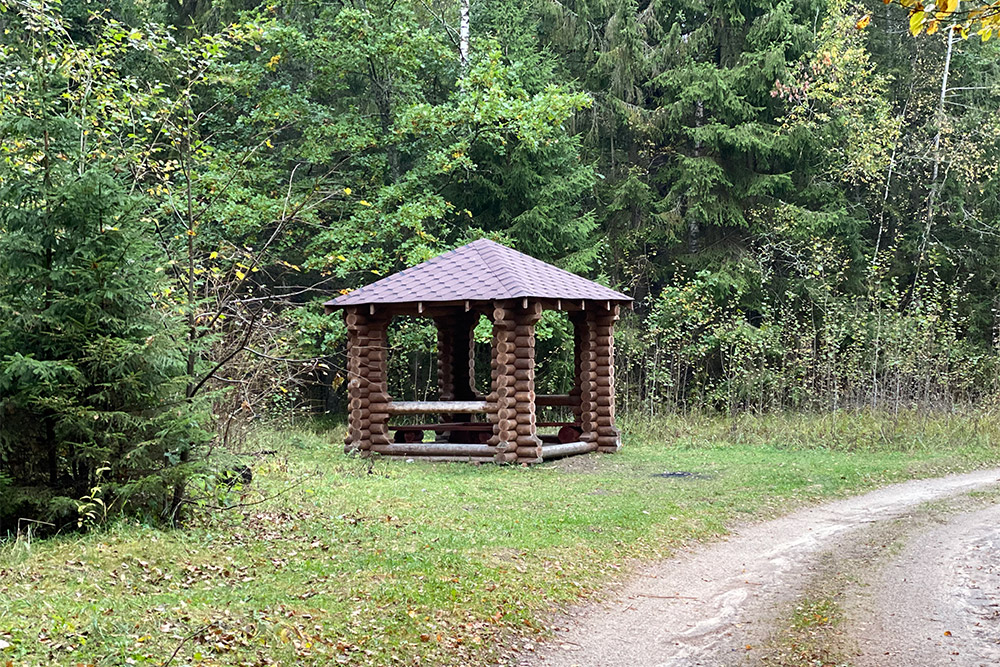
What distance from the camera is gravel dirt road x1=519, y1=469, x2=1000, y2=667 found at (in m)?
6.38

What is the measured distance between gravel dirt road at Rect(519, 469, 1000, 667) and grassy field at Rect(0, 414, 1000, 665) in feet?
1.35

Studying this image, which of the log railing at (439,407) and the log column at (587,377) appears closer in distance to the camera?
the log railing at (439,407)

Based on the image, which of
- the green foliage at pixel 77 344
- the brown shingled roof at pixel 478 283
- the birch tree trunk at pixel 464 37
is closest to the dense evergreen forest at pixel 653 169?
the birch tree trunk at pixel 464 37

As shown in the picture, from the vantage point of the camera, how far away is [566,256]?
24062mm

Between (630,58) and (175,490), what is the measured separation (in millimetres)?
20536

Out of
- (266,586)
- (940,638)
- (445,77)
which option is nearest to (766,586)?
(940,638)

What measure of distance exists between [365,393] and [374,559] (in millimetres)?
9064

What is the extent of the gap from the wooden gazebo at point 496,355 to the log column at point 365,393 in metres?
0.02

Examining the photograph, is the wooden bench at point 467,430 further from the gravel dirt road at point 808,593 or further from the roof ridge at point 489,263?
the gravel dirt road at point 808,593

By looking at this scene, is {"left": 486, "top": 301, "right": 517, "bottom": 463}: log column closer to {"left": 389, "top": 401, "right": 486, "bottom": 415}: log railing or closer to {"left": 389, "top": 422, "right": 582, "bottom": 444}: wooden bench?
{"left": 389, "top": 401, "right": 486, "bottom": 415}: log railing

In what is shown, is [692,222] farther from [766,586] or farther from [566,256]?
[766,586]

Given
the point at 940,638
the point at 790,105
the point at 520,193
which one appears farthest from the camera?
the point at 790,105

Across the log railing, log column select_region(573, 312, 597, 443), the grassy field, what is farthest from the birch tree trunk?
the grassy field

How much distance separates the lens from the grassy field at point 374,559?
18.7ft
